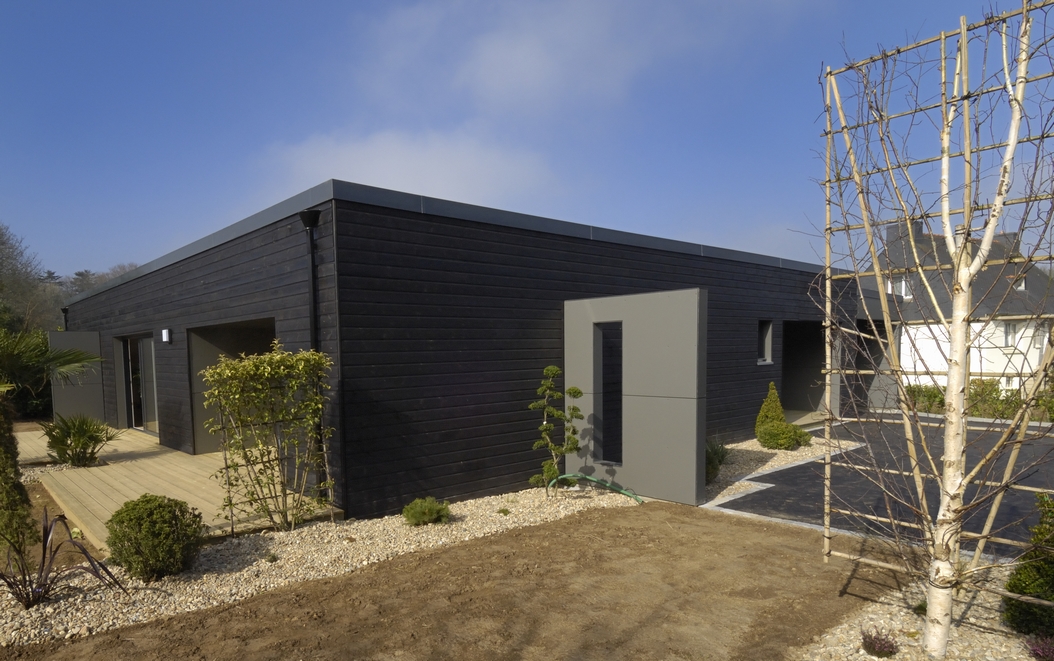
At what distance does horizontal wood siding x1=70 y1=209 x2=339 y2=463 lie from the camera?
6.28 meters

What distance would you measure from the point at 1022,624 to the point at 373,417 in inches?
204

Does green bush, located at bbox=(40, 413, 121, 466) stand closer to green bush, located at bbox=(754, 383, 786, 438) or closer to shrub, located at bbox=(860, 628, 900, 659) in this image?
shrub, located at bbox=(860, 628, 900, 659)

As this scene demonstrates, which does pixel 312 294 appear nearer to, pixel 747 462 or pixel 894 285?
pixel 894 285

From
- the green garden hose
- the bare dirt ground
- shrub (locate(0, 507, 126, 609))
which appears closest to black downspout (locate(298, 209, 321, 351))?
Result: the bare dirt ground

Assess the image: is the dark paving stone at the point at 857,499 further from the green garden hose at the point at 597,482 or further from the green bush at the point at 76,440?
the green bush at the point at 76,440

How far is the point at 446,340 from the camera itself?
673 centimetres

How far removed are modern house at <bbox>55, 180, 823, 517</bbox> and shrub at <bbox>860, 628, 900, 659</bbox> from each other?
3388mm

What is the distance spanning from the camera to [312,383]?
5.70 metres

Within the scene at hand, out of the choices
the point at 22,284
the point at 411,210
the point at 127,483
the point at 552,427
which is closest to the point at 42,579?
the point at 127,483

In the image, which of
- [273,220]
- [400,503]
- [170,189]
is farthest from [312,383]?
[170,189]

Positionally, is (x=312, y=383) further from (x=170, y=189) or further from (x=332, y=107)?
(x=170, y=189)

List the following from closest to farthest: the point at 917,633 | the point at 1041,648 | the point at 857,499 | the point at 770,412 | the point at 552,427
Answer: the point at 1041,648, the point at 917,633, the point at 857,499, the point at 552,427, the point at 770,412

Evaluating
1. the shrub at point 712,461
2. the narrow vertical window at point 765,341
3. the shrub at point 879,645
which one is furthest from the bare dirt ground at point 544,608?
the narrow vertical window at point 765,341

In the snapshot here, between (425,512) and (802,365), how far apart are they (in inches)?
487
